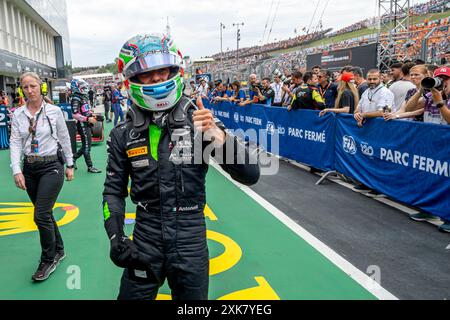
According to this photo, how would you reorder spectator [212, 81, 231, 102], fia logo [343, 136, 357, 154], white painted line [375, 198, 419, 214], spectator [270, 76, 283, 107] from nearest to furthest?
white painted line [375, 198, 419, 214] < fia logo [343, 136, 357, 154] < spectator [270, 76, 283, 107] < spectator [212, 81, 231, 102]

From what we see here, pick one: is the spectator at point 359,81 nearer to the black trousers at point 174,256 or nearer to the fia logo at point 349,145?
the fia logo at point 349,145

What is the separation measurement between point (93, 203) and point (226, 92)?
1038cm

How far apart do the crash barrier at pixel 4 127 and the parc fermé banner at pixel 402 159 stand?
38.4 ft

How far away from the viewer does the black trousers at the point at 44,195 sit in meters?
4.11

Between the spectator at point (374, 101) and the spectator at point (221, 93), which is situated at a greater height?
the spectator at point (221, 93)

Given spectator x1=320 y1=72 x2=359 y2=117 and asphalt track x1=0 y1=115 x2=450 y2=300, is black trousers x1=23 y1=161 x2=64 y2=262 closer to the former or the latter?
asphalt track x1=0 y1=115 x2=450 y2=300

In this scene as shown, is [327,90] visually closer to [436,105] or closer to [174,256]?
[436,105]

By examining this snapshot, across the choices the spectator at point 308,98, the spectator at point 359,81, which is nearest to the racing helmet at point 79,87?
the spectator at point 308,98

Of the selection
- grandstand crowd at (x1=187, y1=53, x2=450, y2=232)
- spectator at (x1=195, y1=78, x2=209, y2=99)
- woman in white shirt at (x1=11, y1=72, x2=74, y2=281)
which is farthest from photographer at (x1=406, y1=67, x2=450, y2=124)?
spectator at (x1=195, y1=78, x2=209, y2=99)

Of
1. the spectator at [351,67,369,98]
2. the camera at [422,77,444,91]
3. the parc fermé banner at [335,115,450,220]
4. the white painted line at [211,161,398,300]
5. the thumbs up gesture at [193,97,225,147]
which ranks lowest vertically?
the white painted line at [211,161,398,300]

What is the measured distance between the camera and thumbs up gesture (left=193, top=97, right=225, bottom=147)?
1.95 meters

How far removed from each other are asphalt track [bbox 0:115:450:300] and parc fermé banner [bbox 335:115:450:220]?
34 cm
